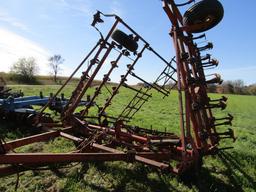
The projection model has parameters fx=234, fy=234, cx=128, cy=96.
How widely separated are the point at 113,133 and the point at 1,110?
4.50m

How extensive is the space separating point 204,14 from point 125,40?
2.78 m

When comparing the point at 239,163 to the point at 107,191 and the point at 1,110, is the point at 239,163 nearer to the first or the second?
the point at 107,191

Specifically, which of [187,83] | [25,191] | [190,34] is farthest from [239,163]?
[25,191]

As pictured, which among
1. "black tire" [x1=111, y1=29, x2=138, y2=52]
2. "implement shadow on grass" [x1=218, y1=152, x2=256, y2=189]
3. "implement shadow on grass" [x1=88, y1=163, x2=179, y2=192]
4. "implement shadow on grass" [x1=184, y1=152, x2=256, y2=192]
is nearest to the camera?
Result: "implement shadow on grass" [x1=88, y1=163, x2=179, y2=192]

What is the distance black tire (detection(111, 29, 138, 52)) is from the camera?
22.0ft

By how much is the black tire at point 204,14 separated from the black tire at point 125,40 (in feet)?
7.68

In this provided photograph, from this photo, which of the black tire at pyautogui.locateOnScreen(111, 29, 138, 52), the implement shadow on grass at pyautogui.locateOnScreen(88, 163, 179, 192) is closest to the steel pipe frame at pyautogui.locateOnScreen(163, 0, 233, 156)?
the implement shadow on grass at pyautogui.locateOnScreen(88, 163, 179, 192)

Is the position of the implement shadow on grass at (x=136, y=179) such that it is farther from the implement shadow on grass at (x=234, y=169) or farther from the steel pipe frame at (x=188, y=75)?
the implement shadow on grass at (x=234, y=169)

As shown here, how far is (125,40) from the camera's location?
6.89 metres

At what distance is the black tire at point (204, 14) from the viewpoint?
455 centimetres

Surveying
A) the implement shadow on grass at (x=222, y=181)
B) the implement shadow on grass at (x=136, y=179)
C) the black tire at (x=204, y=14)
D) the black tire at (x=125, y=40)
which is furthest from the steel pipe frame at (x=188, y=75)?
the black tire at (x=125, y=40)

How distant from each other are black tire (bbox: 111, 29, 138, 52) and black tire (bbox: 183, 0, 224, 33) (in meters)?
2.34

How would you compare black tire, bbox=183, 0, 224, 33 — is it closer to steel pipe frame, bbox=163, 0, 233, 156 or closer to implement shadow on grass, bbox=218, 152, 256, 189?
steel pipe frame, bbox=163, 0, 233, 156

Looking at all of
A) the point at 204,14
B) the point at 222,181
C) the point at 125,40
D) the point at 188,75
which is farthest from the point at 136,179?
the point at 125,40
